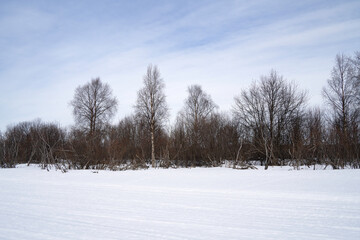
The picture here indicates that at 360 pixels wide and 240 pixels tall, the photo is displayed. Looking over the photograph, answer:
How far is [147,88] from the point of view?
88.4ft

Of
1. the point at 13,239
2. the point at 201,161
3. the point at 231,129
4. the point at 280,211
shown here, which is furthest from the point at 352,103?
the point at 13,239

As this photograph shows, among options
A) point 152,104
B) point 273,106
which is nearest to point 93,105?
point 152,104

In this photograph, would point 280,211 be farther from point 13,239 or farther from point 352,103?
point 352,103

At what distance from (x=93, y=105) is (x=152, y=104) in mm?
10121

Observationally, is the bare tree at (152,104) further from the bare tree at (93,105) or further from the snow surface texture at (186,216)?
the snow surface texture at (186,216)

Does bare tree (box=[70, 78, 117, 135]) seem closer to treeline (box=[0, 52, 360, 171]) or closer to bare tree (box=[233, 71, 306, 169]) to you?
treeline (box=[0, 52, 360, 171])

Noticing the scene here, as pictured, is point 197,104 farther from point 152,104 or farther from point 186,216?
point 186,216

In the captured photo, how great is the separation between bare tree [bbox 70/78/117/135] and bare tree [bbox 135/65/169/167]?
7945 mm

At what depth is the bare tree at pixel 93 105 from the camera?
32250 millimetres

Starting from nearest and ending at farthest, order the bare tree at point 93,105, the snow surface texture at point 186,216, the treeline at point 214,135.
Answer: the snow surface texture at point 186,216, the treeline at point 214,135, the bare tree at point 93,105

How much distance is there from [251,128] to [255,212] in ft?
78.5

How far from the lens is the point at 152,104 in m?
26.5

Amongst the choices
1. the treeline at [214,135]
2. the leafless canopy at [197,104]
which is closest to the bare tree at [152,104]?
the treeline at [214,135]

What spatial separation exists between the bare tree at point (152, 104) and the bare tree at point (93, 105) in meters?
7.95
